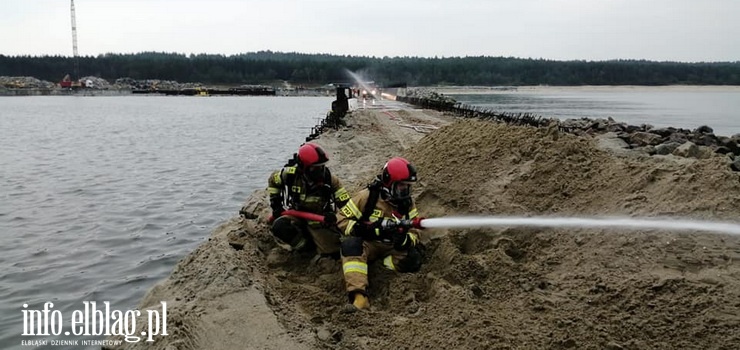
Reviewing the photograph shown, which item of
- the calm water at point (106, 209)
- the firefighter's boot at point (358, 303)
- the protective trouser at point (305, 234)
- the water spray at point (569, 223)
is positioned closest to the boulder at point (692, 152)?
the water spray at point (569, 223)

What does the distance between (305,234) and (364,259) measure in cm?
159

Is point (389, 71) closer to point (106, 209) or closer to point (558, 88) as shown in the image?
point (558, 88)

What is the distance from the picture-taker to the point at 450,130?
11062 mm

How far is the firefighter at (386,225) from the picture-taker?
6695 mm

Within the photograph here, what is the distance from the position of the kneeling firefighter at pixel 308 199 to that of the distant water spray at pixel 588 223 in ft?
5.27

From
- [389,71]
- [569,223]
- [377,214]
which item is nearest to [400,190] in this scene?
[377,214]

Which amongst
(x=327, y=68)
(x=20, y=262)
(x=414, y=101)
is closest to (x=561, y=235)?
(x=20, y=262)

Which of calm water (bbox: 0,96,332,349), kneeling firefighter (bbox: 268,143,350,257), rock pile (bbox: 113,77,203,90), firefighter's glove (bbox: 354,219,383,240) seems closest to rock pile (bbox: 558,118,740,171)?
firefighter's glove (bbox: 354,219,383,240)

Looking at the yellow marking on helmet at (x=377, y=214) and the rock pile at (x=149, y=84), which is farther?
the rock pile at (x=149, y=84)

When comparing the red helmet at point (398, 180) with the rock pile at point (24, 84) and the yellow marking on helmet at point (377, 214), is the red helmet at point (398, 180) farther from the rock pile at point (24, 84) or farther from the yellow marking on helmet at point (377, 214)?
the rock pile at point (24, 84)

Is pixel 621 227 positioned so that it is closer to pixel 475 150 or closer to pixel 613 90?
pixel 475 150

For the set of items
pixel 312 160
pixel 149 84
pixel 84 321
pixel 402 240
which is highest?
pixel 149 84

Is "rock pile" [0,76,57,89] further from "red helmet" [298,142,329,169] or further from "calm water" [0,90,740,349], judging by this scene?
"red helmet" [298,142,329,169]

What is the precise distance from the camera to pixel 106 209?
1460 centimetres
